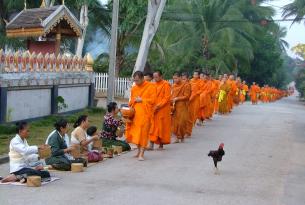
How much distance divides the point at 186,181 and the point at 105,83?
25.7 meters

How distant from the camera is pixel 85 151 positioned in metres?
10.7

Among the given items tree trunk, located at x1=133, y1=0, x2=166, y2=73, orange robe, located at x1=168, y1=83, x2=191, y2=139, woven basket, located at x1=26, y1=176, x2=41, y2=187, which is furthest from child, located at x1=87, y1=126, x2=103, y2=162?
tree trunk, located at x1=133, y1=0, x2=166, y2=73

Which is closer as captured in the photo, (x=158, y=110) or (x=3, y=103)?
(x=158, y=110)

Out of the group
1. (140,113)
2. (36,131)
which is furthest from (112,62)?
(140,113)

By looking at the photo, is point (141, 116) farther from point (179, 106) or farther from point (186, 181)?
point (179, 106)

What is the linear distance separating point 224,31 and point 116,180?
33.4 m

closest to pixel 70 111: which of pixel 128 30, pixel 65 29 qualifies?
pixel 65 29

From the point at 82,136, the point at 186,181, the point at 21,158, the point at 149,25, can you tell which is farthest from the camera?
the point at 149,25

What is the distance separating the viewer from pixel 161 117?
12.8 m

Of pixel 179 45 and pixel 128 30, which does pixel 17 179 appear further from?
pixel 179 45

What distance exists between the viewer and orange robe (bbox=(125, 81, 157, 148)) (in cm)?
1118

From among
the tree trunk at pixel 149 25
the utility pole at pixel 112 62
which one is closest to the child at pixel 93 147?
the utility pole at pixel 112 62

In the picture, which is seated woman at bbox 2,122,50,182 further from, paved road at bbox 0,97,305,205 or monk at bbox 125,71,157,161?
monk at bbox 125,71,157,161

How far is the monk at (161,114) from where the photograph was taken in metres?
12.6
